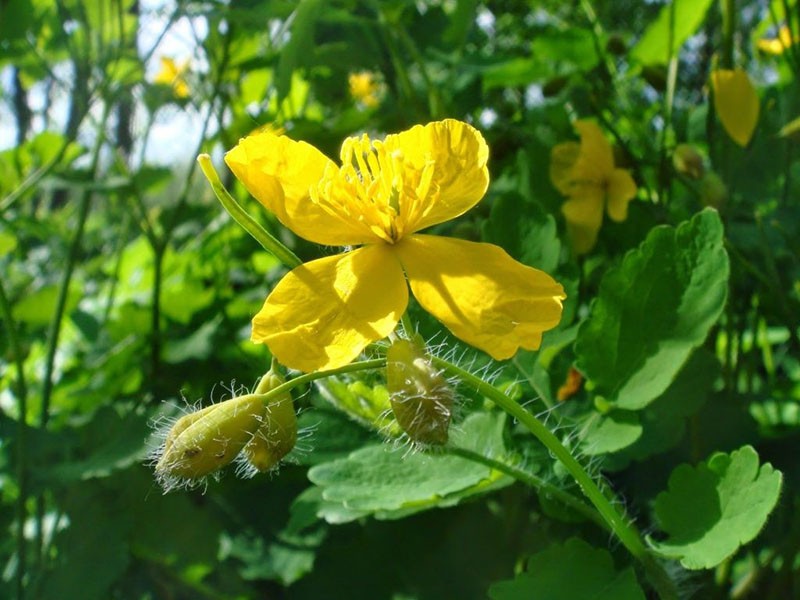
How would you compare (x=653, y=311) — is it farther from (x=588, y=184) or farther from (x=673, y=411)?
(x=588, y=184)

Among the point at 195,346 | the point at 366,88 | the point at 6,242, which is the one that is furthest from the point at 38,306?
the point at 366,88

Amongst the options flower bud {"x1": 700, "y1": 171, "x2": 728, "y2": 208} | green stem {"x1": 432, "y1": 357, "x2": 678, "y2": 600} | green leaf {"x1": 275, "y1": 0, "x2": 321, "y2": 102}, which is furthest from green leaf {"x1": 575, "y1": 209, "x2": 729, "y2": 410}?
green leaf {"x1": 275, "y1": 0, "x2": 321, "y2": 102}

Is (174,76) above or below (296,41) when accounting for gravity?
below

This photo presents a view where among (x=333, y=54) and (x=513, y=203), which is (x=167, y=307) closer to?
(x=333, y=54)

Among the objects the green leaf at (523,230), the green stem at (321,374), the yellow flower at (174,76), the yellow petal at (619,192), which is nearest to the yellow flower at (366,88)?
the yellow flower at (174,76)

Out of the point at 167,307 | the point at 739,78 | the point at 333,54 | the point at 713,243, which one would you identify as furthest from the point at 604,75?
the point at 167,307

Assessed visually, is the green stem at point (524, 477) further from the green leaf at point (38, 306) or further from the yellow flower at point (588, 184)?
the green leaf at point (38, 306)
